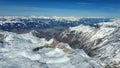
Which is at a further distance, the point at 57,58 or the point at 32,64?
the point at 57,58

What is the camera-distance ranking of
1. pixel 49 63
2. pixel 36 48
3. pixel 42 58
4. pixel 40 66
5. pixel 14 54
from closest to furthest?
1. pixel 40 66
2. pixel 49 63
3. pixel 42 58
4. pixel 14 54
5. pixel 36 48

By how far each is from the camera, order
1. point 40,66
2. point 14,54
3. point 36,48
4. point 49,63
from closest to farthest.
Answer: point 40,66
point 49,63
point 14,54
point 36,48

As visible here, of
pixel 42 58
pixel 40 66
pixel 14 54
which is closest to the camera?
pixel 40 66

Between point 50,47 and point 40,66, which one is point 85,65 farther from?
point 50,47

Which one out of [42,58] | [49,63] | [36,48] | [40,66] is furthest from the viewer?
[36,48]

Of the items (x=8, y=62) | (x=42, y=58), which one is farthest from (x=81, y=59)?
(x=8, y=62)

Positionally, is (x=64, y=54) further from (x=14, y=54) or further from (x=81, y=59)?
(x=14, y=54)

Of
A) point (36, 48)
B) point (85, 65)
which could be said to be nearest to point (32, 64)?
point (85, 65)

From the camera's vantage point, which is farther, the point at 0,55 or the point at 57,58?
the point at 0,55
